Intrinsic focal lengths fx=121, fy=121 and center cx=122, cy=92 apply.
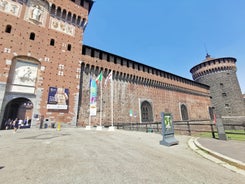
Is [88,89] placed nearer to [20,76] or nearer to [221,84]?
[20,76]

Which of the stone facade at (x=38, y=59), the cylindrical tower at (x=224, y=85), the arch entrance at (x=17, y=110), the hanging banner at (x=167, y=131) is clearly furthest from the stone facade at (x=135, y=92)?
the hanging banner at (x=167, y=131)

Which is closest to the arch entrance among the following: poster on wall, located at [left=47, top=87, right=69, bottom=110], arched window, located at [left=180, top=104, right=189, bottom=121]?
poster on wall, located at [left=47, top=87, right=69, bottom=110]

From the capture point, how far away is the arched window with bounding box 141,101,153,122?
Result: 2440cm

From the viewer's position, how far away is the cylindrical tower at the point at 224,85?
121 feet

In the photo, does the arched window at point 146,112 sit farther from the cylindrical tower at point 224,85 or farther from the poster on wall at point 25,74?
the cylindrical tower at point 224,85

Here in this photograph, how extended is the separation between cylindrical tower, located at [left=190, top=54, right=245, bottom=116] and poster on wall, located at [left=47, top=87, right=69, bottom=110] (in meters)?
43.8

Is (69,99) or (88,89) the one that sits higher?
(88,89)

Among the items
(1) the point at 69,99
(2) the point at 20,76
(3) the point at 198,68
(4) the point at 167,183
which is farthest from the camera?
(3) the point at 198,68

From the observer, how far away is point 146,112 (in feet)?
82.3

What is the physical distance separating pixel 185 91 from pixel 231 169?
33088 millimetres

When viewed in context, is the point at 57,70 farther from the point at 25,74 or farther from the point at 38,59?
the point at 25,74

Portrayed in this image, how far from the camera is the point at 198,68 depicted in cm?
4281

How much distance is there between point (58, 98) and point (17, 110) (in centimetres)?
602

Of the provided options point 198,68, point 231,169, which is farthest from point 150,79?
point 198,68
